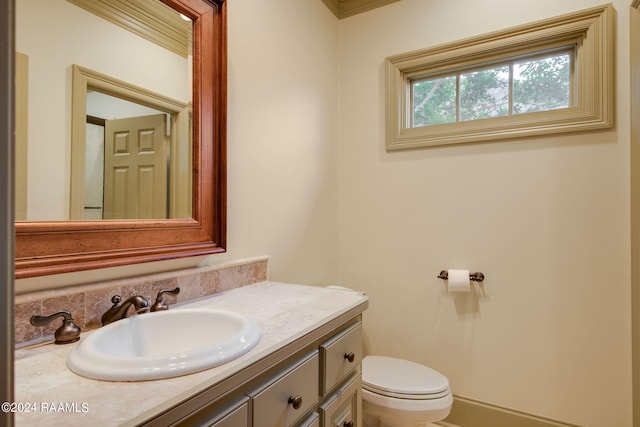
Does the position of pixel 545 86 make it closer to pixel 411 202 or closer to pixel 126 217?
pixel 411 202

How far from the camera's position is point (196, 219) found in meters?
1.28

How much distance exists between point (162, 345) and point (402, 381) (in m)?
1.16

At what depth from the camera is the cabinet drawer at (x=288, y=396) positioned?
2.56 ft

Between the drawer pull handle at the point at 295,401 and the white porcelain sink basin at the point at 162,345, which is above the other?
the white porcelain sink basin at the point at 162,345

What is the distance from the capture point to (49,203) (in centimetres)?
89

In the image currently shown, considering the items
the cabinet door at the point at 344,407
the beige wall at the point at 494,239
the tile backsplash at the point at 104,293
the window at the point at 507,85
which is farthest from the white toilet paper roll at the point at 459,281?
the tile backsplash at the point at 104,293

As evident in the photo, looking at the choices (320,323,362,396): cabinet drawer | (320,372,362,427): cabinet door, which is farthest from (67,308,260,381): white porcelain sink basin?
(320,372,362,427): cabinet door

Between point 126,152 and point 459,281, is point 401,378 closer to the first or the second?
point 459,281

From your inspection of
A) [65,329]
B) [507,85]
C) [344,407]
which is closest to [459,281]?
[344,407]

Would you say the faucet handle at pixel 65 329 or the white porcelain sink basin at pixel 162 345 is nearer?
the white porcelain sink basin at pixel 162 345

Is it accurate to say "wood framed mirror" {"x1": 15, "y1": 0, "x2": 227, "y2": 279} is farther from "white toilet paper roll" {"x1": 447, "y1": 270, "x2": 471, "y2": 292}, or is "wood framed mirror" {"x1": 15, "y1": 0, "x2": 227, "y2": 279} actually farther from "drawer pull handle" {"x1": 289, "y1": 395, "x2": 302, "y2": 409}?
"white toilet paper roll" {"x1": 447, "y1": 270, "x2": 471, "y2": 292}

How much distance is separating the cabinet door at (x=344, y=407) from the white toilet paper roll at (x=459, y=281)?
848 millimetres

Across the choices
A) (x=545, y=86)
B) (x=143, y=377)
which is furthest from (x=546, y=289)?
(x=143, y=377)

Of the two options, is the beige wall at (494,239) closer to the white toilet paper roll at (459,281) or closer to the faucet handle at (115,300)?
the white toilet paper roll at (459,281)
